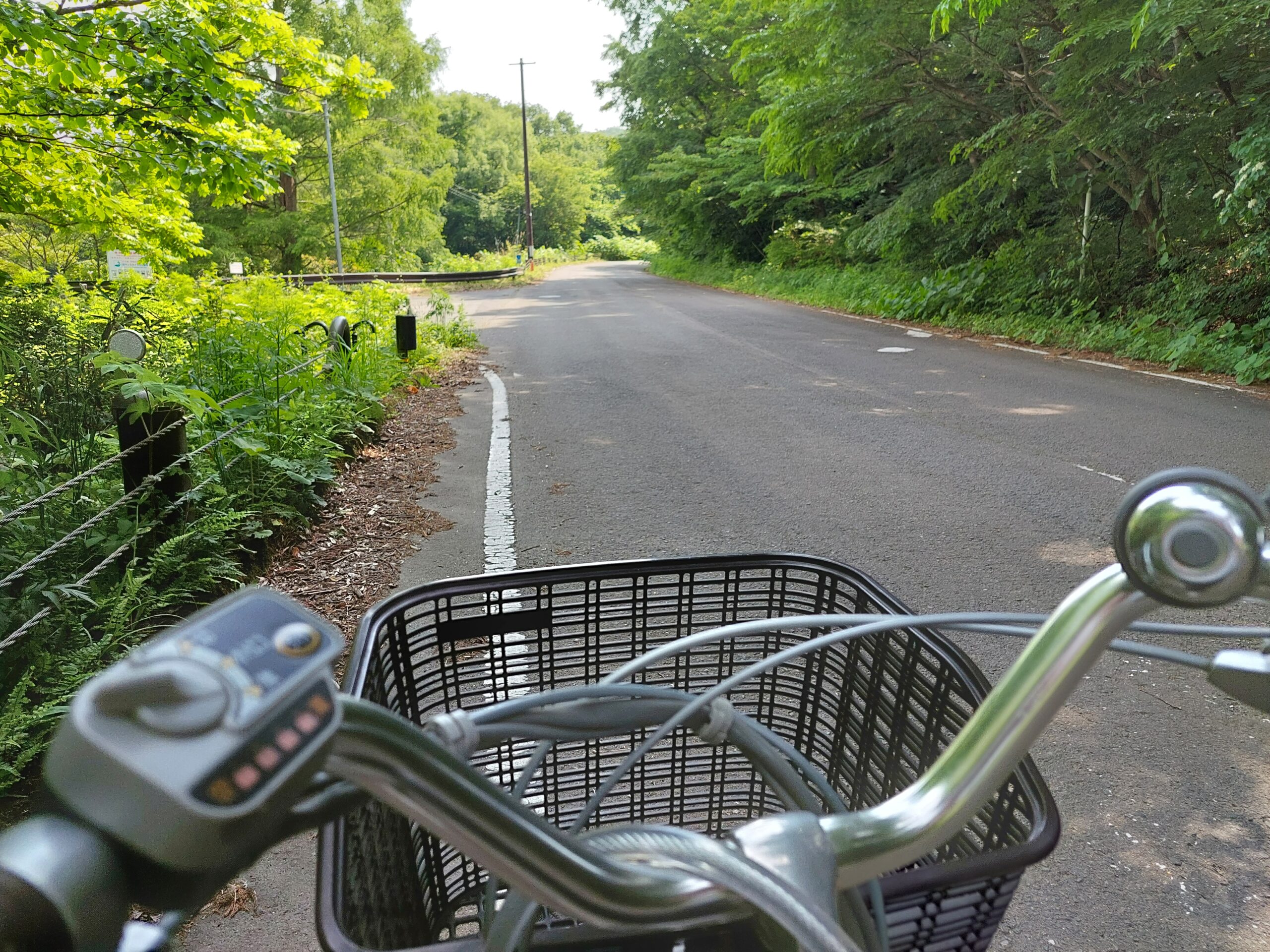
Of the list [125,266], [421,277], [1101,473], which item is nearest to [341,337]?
[125,266]

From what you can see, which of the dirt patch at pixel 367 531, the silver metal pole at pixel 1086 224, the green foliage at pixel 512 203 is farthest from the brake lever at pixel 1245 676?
the green foliage at pixel 512 203

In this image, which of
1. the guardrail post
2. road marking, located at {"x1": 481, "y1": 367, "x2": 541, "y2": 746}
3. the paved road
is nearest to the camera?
road marking, located at {"x1": 481, "y1": 367, "x2": 541, "y2": 746}

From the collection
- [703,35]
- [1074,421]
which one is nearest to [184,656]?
[1074,421]

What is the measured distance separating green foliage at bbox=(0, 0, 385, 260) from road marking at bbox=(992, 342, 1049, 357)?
8823 millimetres

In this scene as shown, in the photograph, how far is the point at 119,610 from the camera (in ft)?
9.11

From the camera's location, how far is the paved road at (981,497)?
7.23 ft

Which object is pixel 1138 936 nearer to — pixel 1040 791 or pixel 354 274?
pixel 1040 791

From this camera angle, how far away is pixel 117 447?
13.6 ft

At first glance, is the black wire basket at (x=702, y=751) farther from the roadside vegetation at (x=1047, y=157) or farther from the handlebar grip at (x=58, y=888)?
the roadside vegetation at (x=1047, y=157)

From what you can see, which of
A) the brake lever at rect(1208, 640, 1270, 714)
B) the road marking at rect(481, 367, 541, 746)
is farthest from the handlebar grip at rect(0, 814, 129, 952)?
the road marking at rect(481, 367, 541, 746)

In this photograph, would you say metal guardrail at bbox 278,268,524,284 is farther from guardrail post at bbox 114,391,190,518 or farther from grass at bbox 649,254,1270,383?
guardrail post at bbox 114,391,190,518

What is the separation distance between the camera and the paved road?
2.20 meters

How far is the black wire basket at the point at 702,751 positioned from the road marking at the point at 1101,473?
4.43 metres

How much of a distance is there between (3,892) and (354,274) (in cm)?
2834
